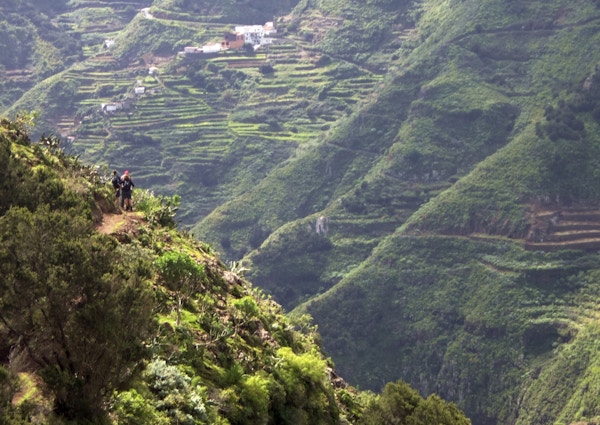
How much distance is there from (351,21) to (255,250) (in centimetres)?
6121

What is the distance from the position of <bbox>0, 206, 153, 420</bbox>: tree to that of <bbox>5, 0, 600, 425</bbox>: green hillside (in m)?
55.0

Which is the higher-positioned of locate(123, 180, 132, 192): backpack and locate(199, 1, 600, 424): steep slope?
locate(123, 180, 132, 192): backpack

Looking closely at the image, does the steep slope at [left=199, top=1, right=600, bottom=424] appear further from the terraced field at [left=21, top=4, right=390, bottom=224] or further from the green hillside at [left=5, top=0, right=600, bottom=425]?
the terraced field at [left=21, top=4, right=390, bottom=224]

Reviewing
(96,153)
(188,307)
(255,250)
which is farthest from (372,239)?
(188,307)

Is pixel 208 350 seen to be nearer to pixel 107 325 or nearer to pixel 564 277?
pixel 107 325

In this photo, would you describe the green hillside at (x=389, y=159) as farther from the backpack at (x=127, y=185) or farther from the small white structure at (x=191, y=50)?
the backpack at (x=127, y=185)

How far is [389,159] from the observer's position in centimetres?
10400

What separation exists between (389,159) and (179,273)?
85.8 m

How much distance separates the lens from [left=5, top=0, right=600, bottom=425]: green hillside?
7594 cm

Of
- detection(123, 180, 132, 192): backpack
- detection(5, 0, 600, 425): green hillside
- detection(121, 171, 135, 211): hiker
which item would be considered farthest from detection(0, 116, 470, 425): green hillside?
detection(5, 0, 600, 425): green hillside

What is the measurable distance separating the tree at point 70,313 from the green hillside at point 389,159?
5500 centimetres

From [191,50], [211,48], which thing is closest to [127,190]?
[191,50]

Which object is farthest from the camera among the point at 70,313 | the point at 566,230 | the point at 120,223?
the point at 566,230

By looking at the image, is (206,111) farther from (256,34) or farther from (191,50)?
(256,34)
